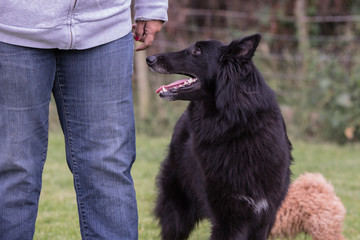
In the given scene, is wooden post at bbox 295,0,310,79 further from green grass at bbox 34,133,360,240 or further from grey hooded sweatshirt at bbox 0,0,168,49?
grey hooded sweatshirt at bbox 0,0,168,49

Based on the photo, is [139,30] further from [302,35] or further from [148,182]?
[302,35]

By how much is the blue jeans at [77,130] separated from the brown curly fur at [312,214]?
65.7 inches

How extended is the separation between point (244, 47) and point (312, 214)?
151 centimetres

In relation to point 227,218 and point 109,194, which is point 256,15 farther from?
point 109,194

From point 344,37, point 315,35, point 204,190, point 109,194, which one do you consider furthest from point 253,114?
point 315,35

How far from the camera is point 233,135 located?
2.72m

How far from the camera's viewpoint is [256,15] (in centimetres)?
895

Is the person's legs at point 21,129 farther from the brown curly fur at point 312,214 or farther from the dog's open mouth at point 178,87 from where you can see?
the brown curly fur at point 312,214

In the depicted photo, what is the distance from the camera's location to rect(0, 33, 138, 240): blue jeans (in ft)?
6.31

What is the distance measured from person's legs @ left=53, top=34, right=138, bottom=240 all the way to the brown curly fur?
1.68m

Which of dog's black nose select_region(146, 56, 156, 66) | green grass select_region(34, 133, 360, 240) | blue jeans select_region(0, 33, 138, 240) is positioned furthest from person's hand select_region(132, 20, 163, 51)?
green grass select_region(34, 133, 360, 240)

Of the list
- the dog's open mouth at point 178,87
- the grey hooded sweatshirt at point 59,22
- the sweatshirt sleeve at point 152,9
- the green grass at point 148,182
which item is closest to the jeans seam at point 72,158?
the grey hooded sweatshirt at point 59,22

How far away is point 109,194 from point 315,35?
292 inches

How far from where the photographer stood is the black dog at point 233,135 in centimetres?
267
